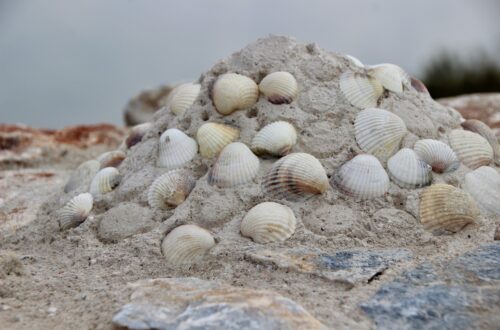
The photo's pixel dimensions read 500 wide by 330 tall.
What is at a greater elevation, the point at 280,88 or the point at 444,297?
the point at 280,88

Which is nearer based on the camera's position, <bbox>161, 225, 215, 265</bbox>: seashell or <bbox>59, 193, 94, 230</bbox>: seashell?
<bbox>161, 225, 215, 265</bbox>: seashell

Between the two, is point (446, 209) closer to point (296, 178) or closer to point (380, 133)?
point (380, 133)

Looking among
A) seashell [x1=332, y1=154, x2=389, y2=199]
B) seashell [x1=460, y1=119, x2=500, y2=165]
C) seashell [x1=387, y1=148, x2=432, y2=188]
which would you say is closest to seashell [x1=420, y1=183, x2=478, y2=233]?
seashell [x1=387, y1=148, x2=432, y2=188]

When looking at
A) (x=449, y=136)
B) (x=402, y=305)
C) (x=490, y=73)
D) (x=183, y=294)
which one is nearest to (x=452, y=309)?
(x=402, y=305)

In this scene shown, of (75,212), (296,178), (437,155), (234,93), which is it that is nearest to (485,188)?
(437,155)

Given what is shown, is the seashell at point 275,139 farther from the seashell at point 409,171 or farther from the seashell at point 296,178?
the seashell at point 409,171

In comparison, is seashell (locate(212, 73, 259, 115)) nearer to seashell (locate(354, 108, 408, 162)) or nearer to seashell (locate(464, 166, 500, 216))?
seashell (locate(354, 108, 408, 162))

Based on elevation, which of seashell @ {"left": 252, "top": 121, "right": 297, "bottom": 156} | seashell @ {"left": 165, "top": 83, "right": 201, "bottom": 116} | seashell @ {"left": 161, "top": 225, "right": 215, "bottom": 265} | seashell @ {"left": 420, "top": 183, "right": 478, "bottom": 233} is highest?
seashell @ {"left": 165, "top": 83, "right": 201, "bottom": 116}
